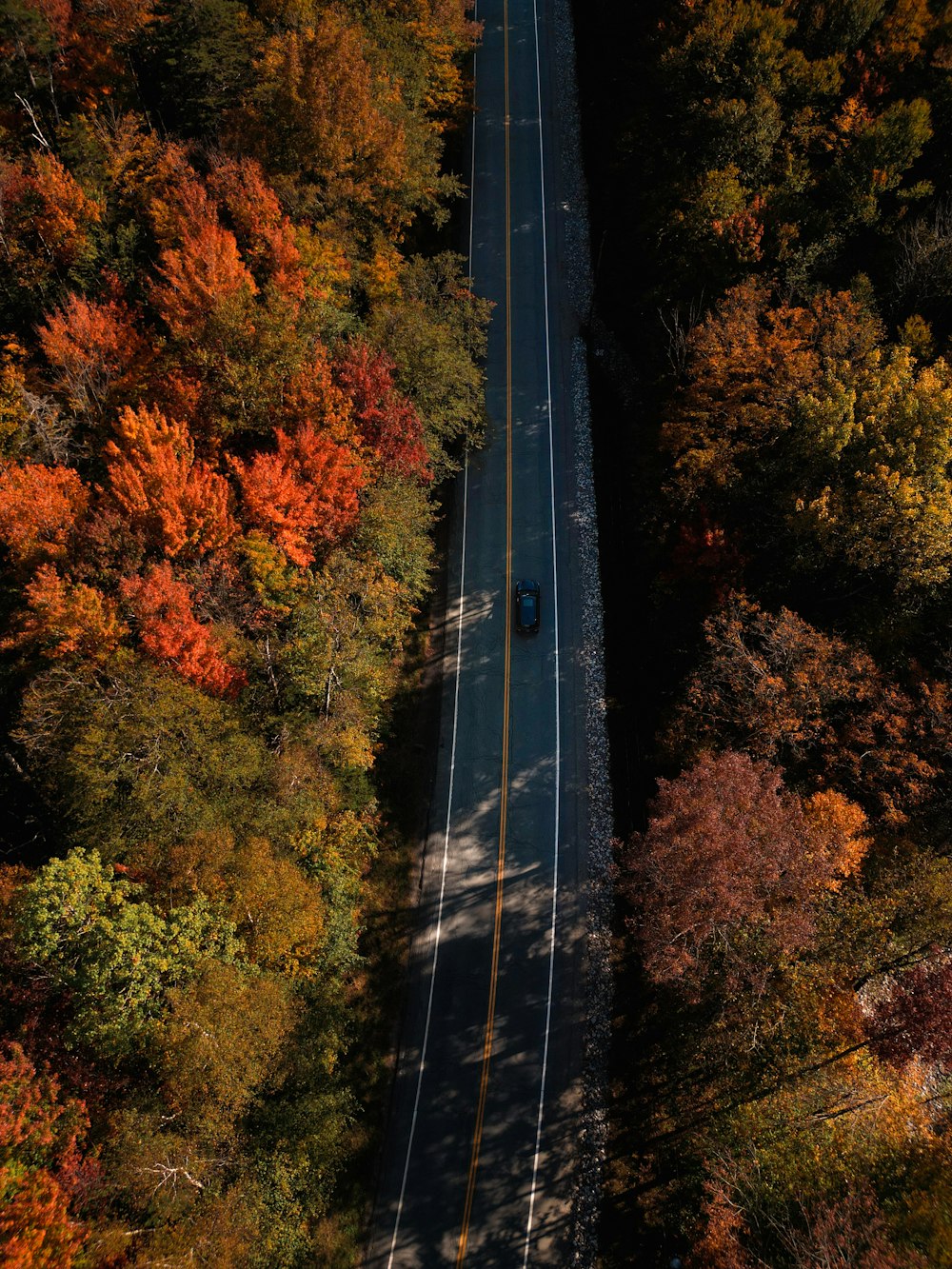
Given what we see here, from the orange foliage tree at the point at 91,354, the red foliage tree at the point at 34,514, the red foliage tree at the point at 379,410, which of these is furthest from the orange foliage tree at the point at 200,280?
the red foliage tree at the point at 34,514

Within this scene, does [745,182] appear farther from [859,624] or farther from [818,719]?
[818,719]

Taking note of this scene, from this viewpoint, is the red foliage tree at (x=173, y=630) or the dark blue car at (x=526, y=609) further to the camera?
the dark blue car at (x=526, y=609)

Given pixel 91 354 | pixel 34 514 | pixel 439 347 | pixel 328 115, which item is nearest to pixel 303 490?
pixel 34 514

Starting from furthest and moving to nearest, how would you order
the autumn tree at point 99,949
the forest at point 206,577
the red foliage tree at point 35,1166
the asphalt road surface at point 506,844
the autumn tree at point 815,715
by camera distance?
1. the asphalt road surface at point 506,844
2. the autumn tree at point 815,715
3. the forest at point 206,577
4. the autumn tree at point 99,949
5. the red foliage tree at point 35,1166

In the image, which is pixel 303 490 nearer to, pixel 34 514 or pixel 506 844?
pixel 34 514

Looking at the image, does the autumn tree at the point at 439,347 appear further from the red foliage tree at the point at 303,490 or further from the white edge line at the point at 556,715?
the red foliage tree at the point at 303,490

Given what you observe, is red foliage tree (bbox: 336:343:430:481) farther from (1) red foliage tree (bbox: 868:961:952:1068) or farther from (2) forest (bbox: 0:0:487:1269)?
(1) red foliage tree (bbox: 868:961:952:1068)
